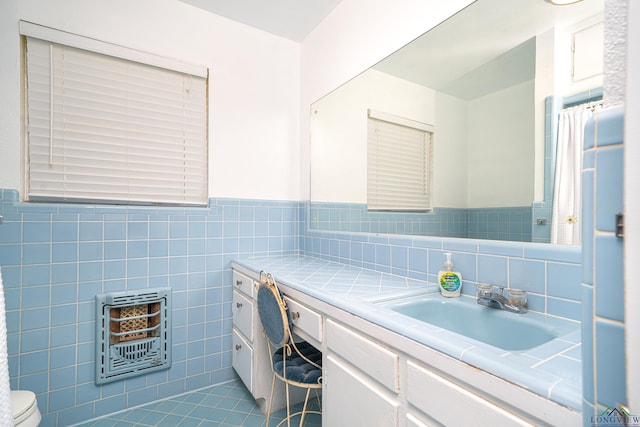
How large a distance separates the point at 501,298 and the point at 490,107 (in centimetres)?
78

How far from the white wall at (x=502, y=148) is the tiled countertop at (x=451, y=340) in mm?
468

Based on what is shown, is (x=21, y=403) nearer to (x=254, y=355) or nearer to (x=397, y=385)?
(x=254, y=355)

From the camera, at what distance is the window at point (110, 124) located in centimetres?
171

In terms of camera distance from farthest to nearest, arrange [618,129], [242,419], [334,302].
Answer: [242,419], [334,302], [618,129]

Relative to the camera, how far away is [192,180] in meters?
2.15

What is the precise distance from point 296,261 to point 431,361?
148 centimetres

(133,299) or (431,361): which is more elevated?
(431,361)

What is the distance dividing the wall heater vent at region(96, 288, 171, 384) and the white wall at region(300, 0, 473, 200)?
4.35 feet

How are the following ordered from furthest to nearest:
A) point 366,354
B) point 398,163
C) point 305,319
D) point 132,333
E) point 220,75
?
1. point 220,75
2. point 132,333
3. point 398,163
4. point 305,319
5. point 366,354

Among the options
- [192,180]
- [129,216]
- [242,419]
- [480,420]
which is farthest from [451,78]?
[242,419]

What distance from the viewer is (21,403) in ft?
4.18

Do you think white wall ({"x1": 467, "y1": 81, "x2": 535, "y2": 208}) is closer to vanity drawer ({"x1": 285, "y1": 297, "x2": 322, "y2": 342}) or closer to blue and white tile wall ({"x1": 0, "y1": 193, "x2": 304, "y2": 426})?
vanity drawer ({"x1": 285, "y1": 297, "x2": 322, "y2": 342})

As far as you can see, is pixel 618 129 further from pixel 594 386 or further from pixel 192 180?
pixel 192 180

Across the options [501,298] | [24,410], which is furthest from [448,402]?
[24,410]
